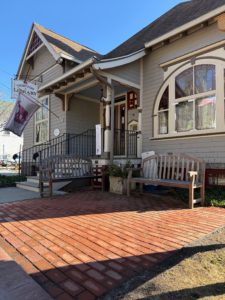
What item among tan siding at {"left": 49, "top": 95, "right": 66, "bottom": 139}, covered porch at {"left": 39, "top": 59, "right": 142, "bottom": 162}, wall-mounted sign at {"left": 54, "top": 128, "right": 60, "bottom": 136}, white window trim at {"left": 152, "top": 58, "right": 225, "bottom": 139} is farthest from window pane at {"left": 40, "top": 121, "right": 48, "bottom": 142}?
white window trim at {"left": 152, "top": 58, "right": 225, "bottom": 139}

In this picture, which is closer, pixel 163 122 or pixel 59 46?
pixel 163 122

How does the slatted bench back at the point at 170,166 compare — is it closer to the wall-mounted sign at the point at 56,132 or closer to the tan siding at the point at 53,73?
the wall-mounted sign at the point at 56,132

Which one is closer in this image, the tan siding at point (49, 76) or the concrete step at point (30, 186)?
the concrete step at point (30, 186)

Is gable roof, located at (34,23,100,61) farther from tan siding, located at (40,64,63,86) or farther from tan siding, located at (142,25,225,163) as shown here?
tan siding, located at (142,25,225,163)

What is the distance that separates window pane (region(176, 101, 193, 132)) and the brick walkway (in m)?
2.68

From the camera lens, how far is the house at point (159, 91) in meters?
6.71

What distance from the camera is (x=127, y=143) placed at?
30.0 ft

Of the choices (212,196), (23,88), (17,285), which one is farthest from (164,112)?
(17,285)

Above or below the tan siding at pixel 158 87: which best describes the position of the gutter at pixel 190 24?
above

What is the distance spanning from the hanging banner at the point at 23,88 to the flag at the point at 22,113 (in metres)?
0.17

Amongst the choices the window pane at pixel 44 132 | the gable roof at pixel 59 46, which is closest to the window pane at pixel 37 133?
the window pane at pixel 44 132

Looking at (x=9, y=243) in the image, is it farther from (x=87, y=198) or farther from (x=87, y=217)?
(x=87, y=198)

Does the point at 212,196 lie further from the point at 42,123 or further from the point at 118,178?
the point at 42,123

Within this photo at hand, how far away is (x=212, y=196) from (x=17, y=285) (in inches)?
194
